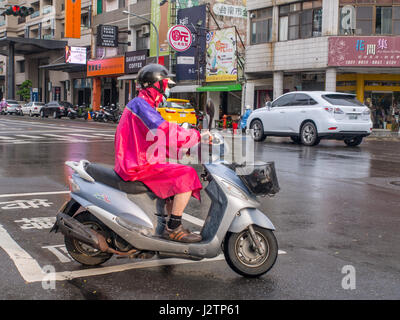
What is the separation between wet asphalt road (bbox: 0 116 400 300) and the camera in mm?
4156

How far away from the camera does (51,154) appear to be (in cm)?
1434

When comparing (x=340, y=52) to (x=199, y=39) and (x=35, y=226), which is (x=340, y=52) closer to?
(x=199, y=39)

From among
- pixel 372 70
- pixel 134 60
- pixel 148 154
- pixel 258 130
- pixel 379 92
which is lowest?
pixel 258 130

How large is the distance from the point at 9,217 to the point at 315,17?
88.4ft

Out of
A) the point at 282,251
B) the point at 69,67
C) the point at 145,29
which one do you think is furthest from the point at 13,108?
the point at 282,251

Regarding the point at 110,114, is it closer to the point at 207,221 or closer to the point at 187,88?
the point at 187,88

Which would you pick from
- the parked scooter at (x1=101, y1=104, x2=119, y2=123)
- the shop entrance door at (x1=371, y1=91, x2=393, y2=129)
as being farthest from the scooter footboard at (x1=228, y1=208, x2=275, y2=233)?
the parked scooter at (x1=101, y1=104, x2=119, y2=123)

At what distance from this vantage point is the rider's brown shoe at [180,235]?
4450 mm

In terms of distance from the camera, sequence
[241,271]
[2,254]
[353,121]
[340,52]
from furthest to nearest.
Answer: [340,52], [353,121], [2,254], [241,271]

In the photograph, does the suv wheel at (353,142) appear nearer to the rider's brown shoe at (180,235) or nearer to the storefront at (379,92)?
the storefront at (379,92)

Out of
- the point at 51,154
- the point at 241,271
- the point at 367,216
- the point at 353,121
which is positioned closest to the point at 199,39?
the point at 353,121

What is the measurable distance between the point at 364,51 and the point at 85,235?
26941 mm

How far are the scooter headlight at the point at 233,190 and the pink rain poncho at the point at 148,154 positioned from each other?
23 cm

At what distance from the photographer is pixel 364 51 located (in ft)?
95.1
